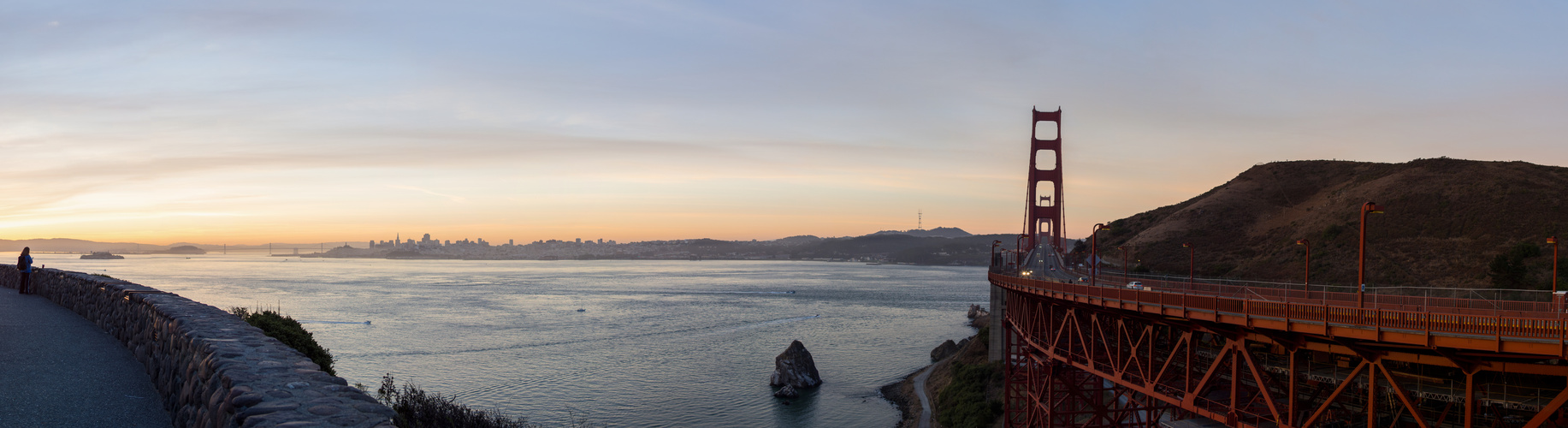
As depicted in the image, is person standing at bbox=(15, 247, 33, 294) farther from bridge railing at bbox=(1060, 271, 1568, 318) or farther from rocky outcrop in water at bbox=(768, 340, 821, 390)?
rocky outcrop in water at bbox=(768, 340, 821, 390)

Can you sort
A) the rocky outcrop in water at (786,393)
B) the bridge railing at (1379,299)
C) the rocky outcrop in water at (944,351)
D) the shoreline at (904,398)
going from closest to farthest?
the bridge railing at (1379,299) → the shoreline at (904,398) → the rocky outcrop in water at (786,393) → the rocky outcrop in water at (944,351)

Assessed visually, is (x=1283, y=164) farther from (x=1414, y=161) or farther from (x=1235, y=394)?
(x=1235, y=394)

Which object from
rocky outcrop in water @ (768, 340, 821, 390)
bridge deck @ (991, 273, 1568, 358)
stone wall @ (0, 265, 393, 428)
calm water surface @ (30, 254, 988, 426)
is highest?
bridge deck @ (991, 273, 1568, 358)

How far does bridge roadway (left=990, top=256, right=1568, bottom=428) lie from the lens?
11.2 meters

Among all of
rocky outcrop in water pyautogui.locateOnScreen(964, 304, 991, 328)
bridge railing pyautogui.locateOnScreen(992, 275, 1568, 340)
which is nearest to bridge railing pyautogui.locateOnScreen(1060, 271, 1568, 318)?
bridge railing pyautogui.locateOnScreen(992, 275, 1568, 340)

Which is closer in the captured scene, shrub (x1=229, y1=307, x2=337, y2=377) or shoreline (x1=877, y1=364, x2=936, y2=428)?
shrub (x1=229, y1=307, x2=337, y2=377)

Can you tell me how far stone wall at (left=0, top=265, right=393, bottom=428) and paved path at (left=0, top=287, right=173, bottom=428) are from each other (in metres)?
0.23

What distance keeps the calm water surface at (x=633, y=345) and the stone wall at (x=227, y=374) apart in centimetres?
1635

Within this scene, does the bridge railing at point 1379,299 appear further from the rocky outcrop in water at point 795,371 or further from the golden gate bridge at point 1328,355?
the rocky outcrop in water at point 795,371

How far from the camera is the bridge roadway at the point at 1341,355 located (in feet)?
36.8

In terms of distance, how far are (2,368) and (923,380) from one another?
1639 inches

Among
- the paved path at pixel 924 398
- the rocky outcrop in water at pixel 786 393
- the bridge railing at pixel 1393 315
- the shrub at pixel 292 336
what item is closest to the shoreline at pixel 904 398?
the paved path at pixel 924 398

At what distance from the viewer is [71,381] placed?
973 centimetres

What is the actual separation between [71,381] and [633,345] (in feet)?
181
